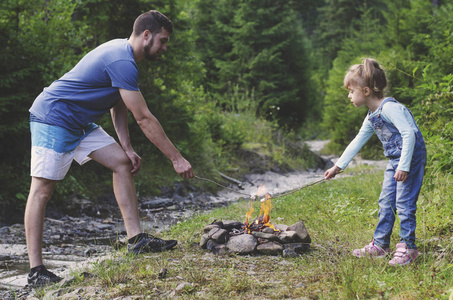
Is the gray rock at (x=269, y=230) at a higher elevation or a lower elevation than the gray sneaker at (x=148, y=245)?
lower

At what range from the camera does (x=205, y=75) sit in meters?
11.2

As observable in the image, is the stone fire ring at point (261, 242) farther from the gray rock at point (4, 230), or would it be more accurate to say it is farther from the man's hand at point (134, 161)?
the gray rock at point (4, 230)

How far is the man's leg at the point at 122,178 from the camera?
A: 4074 millimetres

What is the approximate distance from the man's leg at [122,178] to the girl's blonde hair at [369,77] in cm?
225

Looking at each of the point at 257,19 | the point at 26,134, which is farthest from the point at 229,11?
the point at 26,134

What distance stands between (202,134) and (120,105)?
22.1ft

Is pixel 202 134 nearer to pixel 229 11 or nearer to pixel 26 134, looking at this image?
pixel 26 134

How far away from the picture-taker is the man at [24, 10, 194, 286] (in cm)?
365

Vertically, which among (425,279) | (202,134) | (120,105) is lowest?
(202,134)

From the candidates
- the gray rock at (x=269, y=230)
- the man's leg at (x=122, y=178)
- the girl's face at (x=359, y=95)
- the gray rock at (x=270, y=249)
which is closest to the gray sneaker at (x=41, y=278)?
the man's leg at (x=122, y=178)

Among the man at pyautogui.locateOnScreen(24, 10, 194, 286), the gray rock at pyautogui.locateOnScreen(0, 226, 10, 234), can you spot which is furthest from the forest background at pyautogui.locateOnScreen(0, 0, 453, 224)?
the man at pyautogui.locateOnScreen(24, 10, 194, 286)

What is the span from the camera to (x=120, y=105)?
4.42m

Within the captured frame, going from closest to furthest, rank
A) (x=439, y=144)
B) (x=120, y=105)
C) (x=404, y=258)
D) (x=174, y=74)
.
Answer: (x=404, y=258) → (x=120, y=105) → (x=439, y=144) → (x=174, y=74)

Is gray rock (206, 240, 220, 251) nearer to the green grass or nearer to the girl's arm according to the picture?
the green grass
